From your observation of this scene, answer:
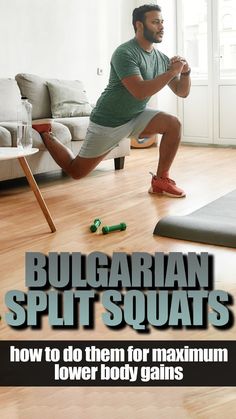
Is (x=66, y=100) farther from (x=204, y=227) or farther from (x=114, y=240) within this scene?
(x=204, y=227)

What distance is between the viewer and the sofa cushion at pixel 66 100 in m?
5.00

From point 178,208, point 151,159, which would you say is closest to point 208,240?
point 178,208

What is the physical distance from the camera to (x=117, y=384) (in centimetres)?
163

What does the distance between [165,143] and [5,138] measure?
1042mm

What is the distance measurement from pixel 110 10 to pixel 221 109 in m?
1.53

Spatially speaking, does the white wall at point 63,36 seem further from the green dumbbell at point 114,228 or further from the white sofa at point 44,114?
the green dumbbell at point 114,228

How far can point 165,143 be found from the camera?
13.0 ft

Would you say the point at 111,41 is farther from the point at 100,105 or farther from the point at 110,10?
the point at 100,105

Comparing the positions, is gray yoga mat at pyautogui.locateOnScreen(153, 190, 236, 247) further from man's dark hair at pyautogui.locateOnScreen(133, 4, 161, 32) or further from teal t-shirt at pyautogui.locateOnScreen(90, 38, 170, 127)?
man's dark hair at pyautogui.locateOnScreen(133, 4, 161, 32)

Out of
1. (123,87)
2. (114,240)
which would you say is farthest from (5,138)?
(114,240)

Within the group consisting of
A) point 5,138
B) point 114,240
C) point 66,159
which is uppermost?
point 5,138

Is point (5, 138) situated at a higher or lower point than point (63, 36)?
lower

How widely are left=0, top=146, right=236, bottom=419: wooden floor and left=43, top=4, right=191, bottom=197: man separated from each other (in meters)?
0.25

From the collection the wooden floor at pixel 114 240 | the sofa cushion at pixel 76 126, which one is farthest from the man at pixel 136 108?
the sofa cushion at pixel 76 126
